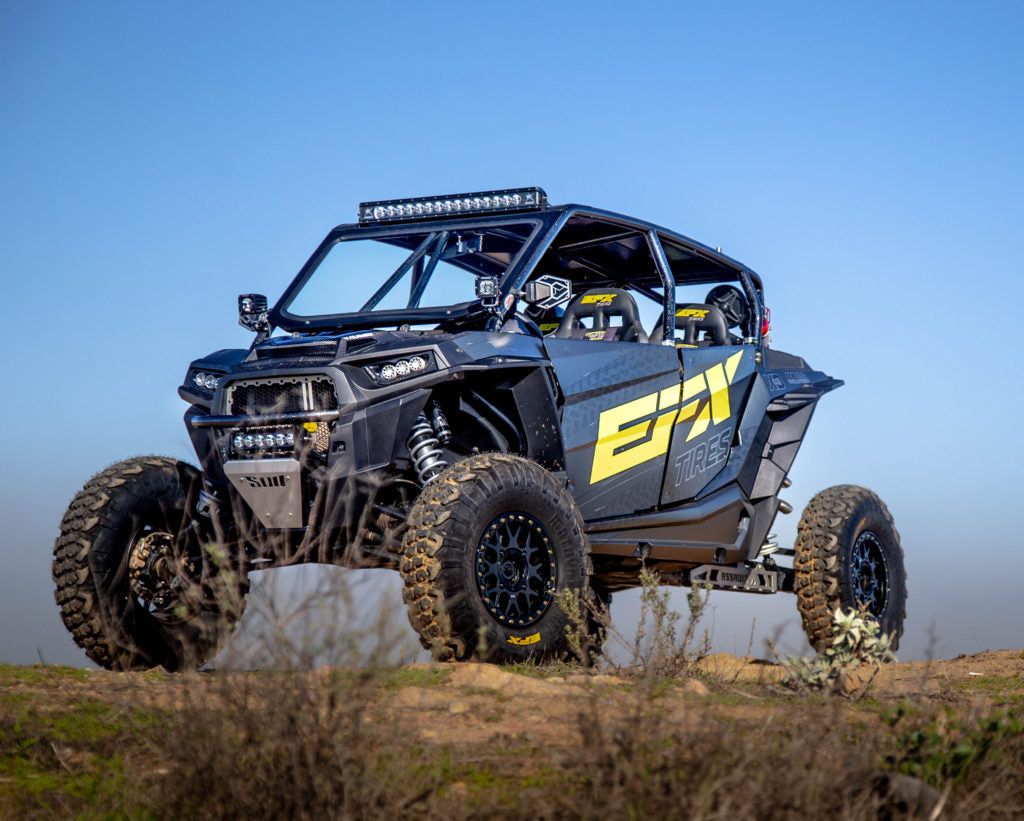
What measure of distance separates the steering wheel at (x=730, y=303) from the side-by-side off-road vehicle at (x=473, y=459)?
31 centimetres

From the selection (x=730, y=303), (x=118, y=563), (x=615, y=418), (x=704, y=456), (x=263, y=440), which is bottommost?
(x=118, y=563)

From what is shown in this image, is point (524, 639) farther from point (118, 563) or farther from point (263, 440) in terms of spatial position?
point (118, 563)

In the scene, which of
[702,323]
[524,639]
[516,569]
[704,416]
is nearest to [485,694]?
[524,639]

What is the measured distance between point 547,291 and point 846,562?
4409mm

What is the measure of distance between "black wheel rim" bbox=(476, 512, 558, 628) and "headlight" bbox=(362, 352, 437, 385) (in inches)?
39.0

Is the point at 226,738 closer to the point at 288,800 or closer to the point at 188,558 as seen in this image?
the point at 288,800

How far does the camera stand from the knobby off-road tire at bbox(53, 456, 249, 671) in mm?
7766

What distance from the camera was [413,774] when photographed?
4074 mm

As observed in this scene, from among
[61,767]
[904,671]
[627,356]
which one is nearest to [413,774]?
[61,767]

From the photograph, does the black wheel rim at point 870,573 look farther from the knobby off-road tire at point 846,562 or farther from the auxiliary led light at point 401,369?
the auxiliary led light at point 401,369

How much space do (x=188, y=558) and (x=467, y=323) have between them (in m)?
2.40

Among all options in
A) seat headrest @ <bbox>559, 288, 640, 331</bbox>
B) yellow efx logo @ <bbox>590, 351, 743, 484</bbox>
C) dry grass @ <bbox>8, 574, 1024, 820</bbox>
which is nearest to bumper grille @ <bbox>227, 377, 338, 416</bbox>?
yellow efx logo @ <bbox>590, 351, 743, 484</bbox>

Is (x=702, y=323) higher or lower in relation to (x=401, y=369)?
higher

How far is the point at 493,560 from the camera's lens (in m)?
6.90
